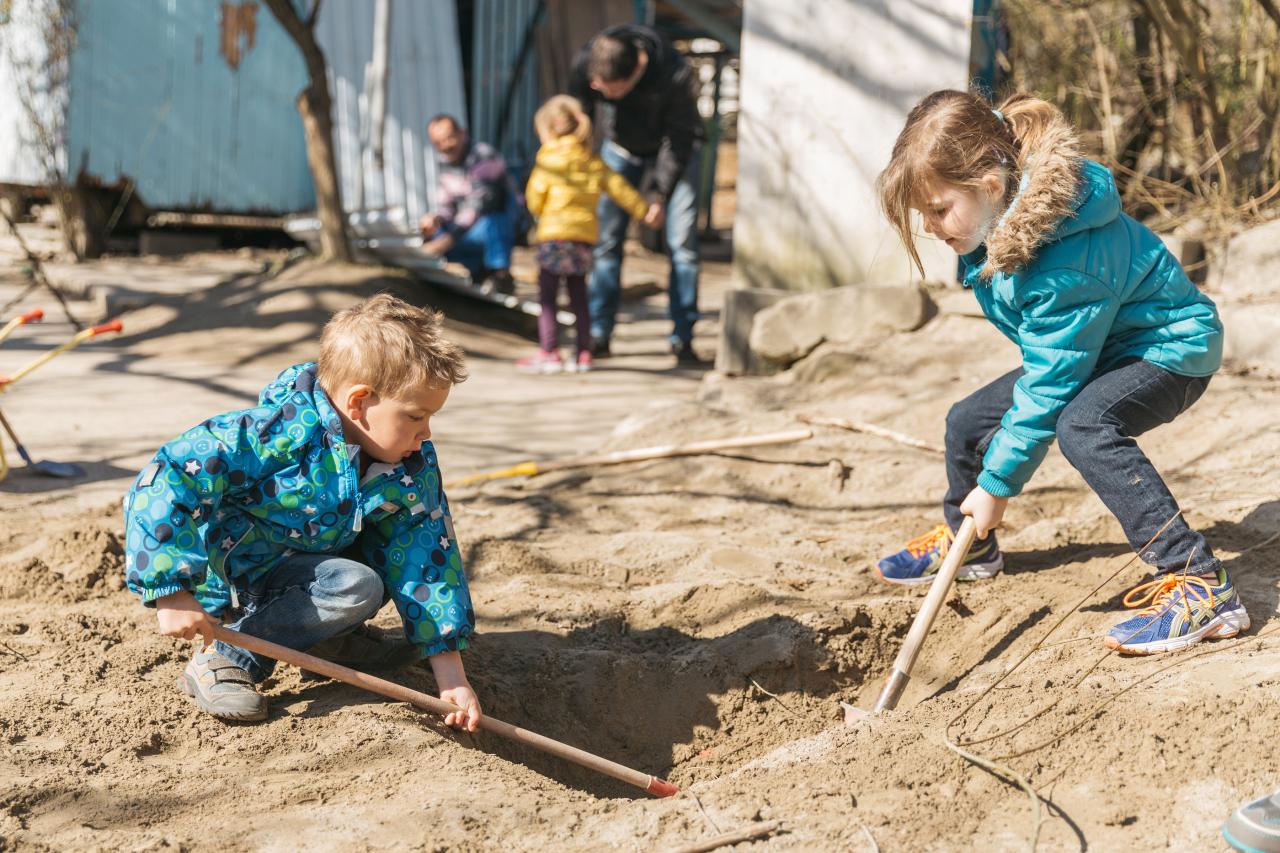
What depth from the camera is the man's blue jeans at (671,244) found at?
6988 mm

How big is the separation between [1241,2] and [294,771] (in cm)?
554

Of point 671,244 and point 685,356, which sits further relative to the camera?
point 685,356

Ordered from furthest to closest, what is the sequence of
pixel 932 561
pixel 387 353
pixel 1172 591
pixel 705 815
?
pixel 932 561 → pixel 1172 591 → pixel 387 353 → pixel 705 815

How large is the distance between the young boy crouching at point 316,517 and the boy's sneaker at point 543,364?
14.0ft

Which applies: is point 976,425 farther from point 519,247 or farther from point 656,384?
point 519,247

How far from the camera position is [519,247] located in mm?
11023

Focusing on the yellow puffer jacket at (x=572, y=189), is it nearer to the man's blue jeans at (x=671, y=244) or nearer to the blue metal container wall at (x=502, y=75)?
the man's blue jeans at (x=671, y=244)

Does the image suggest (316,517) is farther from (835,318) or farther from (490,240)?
(490,240)

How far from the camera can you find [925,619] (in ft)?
9.45

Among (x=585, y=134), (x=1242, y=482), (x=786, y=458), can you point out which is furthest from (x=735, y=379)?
(x=1242, y=482)

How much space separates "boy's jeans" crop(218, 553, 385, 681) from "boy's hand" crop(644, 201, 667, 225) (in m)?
4.28

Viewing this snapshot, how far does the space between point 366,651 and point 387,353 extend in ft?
2.57

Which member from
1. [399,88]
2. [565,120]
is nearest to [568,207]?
[565,120]

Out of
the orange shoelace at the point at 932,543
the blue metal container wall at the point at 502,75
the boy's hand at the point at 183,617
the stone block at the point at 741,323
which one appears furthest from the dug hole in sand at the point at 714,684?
the blue metal container wall at the point at 502,75
